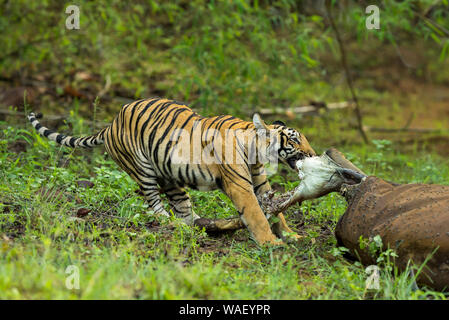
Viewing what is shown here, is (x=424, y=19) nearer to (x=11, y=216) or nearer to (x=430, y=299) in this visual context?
(x=430, y=299)

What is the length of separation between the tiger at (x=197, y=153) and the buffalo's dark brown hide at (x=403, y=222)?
511 mm

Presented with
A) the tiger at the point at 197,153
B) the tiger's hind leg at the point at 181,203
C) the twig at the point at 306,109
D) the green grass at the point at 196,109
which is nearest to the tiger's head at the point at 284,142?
the tiger at the point at 197,153

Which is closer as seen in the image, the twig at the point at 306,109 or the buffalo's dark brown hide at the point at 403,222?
the buffalo's dark brown hide at the point at 403,222

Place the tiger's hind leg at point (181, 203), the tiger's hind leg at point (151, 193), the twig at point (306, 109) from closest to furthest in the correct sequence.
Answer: the tiger's hind leg at point (151, 193)
the tiger's hind leg at point (181, 203)
the twig at point (306, 109)

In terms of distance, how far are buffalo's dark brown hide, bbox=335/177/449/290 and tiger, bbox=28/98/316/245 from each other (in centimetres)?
51

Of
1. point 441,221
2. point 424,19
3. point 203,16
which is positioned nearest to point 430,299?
point 441,221

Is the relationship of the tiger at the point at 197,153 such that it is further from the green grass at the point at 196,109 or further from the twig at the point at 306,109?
the twig at the point at 306,109

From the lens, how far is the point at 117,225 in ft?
13.9

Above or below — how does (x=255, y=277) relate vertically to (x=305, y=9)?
below

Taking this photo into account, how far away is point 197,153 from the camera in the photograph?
14.4ft

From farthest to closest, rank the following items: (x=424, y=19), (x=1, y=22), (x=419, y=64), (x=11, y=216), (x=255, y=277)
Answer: (x=419, y=64) → (x=1, y=22) → (x=424, y=19) → (x=11, y=216) → (x=255, y=277)

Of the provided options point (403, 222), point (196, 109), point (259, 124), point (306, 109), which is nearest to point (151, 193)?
point (259, 124)

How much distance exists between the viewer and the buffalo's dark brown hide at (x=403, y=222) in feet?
11.1
